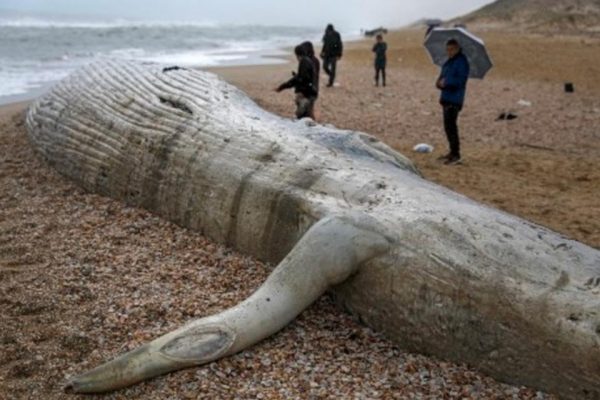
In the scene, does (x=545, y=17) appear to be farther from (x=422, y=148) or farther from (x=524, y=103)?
(x=422, y=148)

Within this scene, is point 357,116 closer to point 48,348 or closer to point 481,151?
point 481,151

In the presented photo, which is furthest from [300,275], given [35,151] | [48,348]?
[35,151]

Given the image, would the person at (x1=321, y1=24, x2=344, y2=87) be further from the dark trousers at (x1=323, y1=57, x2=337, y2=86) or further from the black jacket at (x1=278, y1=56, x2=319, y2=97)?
the black jacket at (x1=278, y1=56, x2=319, y2=97)

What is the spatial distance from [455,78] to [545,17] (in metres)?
58.6

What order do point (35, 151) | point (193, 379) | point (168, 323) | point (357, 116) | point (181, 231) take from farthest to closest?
1. point (357, 116)
2. point (35, 151)
3. point (181, 231)
4. point (168, 323)
5. point (193, 379)

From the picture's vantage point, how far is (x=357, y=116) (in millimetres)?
11711

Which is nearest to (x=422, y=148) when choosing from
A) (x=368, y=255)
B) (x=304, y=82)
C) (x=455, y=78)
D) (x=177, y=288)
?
(x=455, y=78)

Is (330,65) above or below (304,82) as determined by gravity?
above

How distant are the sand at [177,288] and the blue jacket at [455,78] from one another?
2.72 feet

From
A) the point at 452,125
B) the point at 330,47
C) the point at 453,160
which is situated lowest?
the point at 453,160

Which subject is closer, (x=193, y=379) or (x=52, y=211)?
(x=193, y=379)

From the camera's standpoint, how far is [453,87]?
8039 millimetres

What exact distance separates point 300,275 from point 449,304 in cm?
81

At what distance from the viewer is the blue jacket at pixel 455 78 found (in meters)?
7.97
